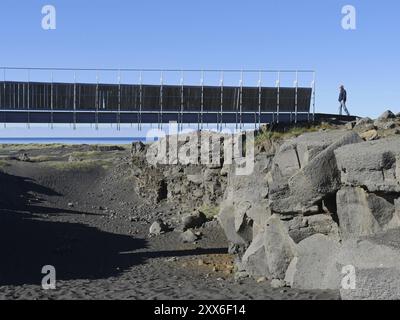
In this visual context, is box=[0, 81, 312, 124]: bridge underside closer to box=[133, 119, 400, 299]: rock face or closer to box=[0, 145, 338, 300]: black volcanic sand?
box=[0, 145, 338, 300]: black volcanic sand

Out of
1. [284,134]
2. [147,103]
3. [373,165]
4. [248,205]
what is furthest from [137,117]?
[373,165]

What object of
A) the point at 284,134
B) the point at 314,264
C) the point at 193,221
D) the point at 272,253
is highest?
the point at 284,134

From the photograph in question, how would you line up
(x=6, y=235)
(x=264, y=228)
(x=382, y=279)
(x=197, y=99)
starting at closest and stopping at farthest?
(x=382, y=279), (x=264, y=228), (x=6, y=235), (x=197, y=99)

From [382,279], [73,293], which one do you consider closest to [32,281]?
[73,293]

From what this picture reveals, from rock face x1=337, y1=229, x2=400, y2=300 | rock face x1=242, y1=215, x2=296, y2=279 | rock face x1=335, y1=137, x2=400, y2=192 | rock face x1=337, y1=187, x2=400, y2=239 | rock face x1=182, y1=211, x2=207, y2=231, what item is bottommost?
rock face x1=182, y1=211, x2=207, y2=231

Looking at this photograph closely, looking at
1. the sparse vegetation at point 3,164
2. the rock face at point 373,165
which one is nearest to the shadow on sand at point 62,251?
the rock face at point 373,165

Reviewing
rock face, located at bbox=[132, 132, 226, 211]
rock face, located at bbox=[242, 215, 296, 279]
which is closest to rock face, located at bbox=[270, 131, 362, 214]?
rock face, located at bbox=[242, 215, 296, 279]

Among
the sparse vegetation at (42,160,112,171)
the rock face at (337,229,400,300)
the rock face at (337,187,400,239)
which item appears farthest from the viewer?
Answer: the sparse vegetation at (42,160,112,171)

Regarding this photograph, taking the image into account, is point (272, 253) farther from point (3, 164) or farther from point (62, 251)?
point (3, 164)

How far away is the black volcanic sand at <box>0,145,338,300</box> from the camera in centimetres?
1419

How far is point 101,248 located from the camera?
22578mm

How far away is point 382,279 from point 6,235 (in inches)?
682

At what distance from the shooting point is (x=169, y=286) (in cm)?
1498
